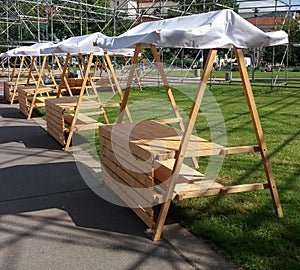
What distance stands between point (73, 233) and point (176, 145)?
126 centimetres

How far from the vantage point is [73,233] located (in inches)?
143

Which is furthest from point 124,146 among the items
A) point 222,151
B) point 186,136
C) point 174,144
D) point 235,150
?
point 235,150

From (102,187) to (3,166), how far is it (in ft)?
6.44

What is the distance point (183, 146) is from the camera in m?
3.40

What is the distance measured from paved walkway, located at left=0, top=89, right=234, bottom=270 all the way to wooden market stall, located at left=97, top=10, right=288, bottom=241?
0.73ft

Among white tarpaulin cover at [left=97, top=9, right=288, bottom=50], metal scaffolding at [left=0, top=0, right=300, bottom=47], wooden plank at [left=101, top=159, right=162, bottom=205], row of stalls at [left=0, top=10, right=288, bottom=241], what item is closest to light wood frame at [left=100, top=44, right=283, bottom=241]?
row of stalls at [left=0, top=10, right=288, bottom=241]

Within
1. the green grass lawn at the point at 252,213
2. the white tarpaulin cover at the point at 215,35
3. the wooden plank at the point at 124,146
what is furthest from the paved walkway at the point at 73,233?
the white tarpaulin cover at the point at 215,35

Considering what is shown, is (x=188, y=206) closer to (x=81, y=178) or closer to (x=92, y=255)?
(x=92, y=255)

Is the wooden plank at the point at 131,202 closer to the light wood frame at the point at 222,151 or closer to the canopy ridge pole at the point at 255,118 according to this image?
the light wood frame at the point at 222,151

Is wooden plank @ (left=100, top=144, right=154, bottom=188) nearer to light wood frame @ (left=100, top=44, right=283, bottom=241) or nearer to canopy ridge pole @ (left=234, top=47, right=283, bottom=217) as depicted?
light wood frame @ (left=100, top=44, right=283, bottom=241)

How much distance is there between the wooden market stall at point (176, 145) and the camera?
10.7 ft

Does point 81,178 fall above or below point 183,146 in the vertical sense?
below

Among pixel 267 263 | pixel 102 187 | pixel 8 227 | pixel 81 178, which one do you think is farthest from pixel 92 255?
pixel 81 178

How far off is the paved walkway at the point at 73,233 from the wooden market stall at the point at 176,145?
22 centimetres
